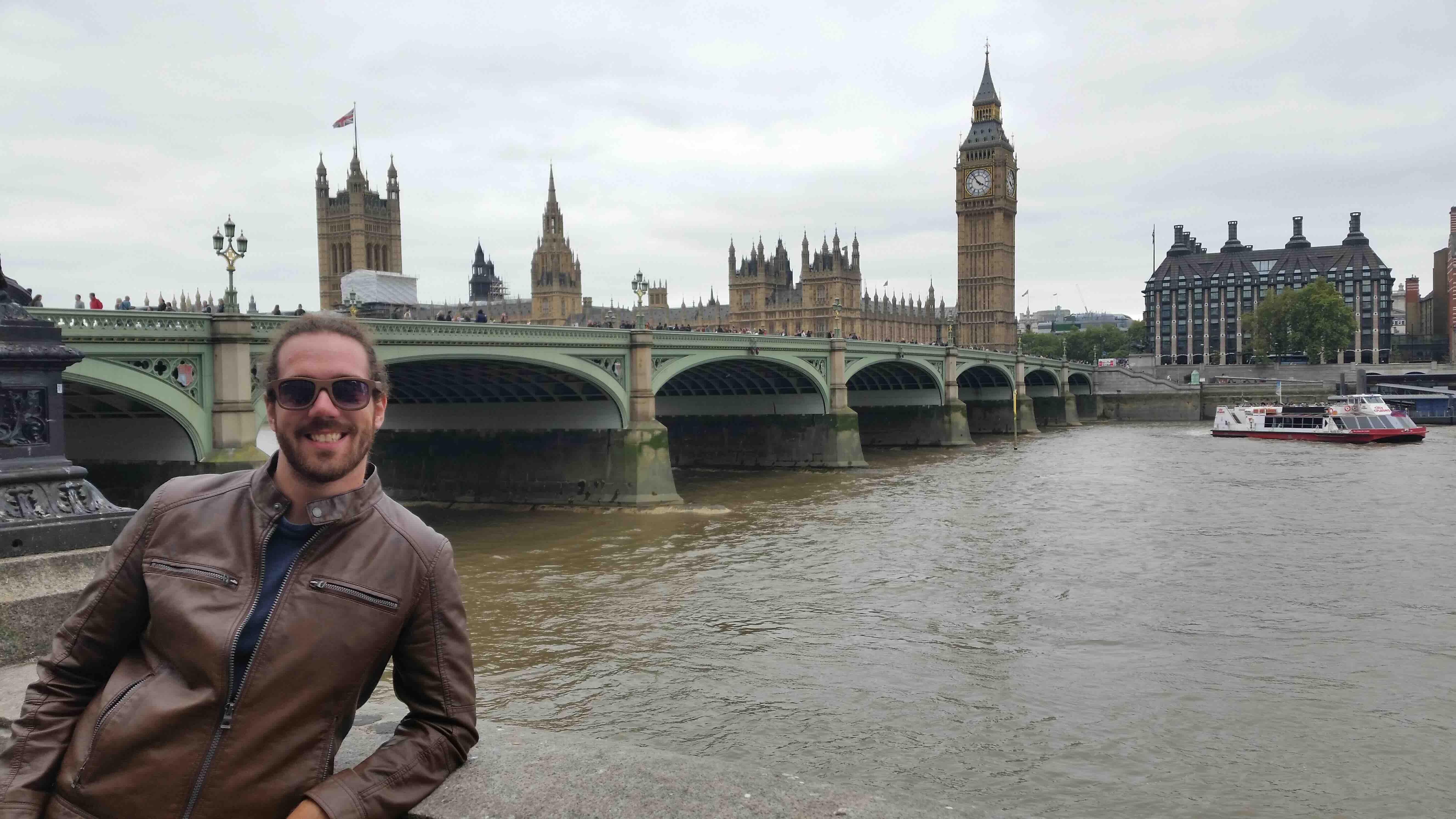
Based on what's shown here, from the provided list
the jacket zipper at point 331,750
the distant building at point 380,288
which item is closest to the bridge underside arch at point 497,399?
the distant building at point 380,288

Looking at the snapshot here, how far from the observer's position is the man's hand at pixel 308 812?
2.33 m

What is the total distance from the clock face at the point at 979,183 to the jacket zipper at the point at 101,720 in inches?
4311

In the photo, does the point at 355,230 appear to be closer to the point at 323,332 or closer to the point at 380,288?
the point at 380,288

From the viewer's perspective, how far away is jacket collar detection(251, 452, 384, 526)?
2.43 metres

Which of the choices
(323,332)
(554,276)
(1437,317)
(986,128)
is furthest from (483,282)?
(323,332)

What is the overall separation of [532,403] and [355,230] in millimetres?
83852

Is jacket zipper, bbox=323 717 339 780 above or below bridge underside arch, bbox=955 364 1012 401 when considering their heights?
below

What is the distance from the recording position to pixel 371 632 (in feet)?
8.03

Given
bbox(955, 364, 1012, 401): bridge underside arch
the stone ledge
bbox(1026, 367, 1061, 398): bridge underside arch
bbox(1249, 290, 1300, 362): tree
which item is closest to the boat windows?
bbox(955, 364, 1012, 401): bridge underside arch

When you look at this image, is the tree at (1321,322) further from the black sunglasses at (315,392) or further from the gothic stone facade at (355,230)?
the black sunglasses at (315,392)

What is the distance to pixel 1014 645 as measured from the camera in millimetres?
12422

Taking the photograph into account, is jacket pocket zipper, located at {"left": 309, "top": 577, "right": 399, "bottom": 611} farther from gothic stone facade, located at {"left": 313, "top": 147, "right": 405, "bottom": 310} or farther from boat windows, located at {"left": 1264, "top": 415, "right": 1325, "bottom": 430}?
gothic stone facade, located at {"left": 313, "top": 147, "right": 405, "bottom": 310}

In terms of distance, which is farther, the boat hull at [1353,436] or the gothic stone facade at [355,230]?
the gothic stone facade at [355,230]

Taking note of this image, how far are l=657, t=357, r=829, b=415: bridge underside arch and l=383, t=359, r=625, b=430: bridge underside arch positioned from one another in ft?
21.1
